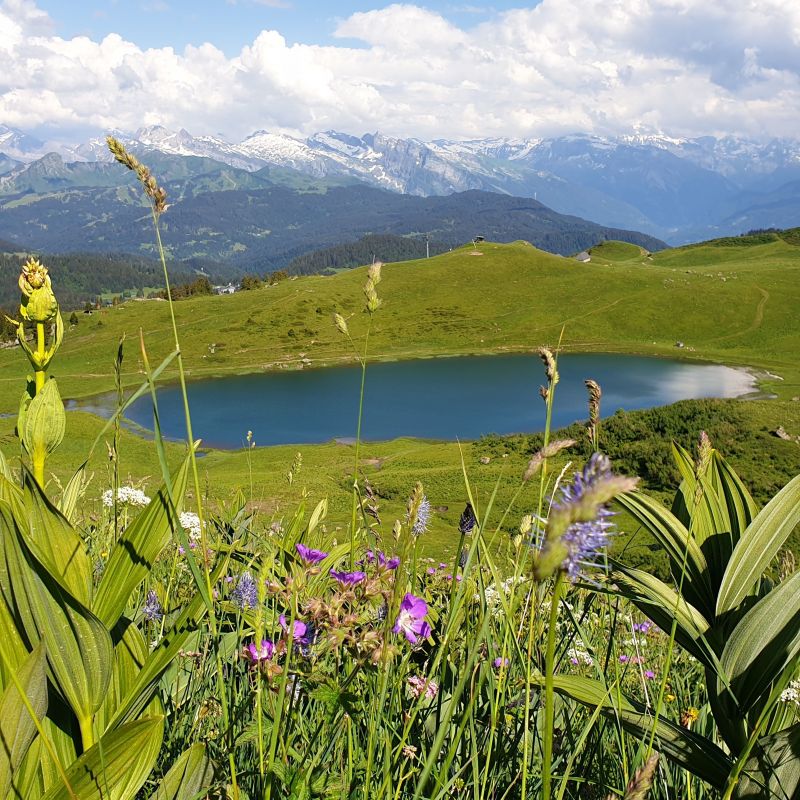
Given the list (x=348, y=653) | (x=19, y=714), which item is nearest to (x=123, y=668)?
(x=19, y=714)

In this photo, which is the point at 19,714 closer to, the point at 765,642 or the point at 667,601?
the point at 667,601

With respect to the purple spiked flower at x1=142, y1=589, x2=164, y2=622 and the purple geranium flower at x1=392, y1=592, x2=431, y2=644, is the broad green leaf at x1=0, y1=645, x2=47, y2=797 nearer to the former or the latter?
the purple geranium flower at x1=392, y1=592, x2=431, y2=644

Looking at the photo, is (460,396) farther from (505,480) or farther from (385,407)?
(505,480)

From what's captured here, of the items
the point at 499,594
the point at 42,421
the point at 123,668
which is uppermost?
the point at 42,421

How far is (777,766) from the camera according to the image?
1.56 metres

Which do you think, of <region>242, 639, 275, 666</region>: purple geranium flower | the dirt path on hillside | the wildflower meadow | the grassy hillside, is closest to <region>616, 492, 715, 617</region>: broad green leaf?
the wildflower meadow

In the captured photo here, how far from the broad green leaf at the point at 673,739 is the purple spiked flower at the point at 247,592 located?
0.95 meters

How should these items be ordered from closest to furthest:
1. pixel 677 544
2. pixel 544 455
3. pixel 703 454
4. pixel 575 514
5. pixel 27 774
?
pixel 575 514 < pixel 544 455 < pixel 27 774 < pixel 703 454 < pixel 677 544

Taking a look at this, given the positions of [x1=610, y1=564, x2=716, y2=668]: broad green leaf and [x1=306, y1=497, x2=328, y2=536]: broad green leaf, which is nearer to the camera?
[x1=610, y1=564, x2=716, y2=668]: broad green leaf

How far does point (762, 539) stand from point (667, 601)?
298mm

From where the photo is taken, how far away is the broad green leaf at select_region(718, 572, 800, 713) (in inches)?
60.7

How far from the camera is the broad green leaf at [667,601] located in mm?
1663

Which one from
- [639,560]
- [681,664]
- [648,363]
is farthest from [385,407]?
[681,664]

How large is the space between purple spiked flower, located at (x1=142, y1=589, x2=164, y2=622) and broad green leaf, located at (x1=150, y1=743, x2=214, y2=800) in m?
0.92
